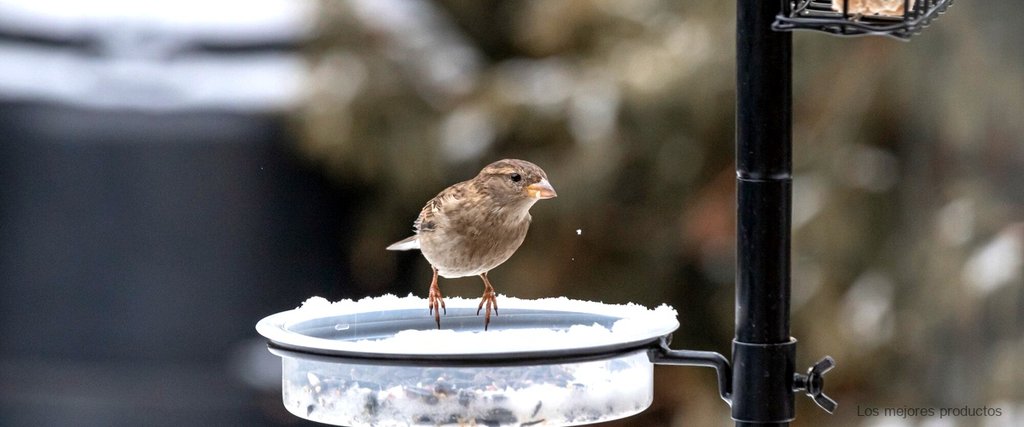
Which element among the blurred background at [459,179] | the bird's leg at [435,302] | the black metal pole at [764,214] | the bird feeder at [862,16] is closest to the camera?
the bird feeder at [862,16]

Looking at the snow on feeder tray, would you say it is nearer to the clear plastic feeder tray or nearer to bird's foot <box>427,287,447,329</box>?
the clear plastic feeder tray

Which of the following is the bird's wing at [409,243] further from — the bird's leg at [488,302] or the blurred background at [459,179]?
the blurred background at [459,179]

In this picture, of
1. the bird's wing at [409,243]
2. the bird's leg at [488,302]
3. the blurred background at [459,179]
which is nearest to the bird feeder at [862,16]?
the bird's leg at [488,302]

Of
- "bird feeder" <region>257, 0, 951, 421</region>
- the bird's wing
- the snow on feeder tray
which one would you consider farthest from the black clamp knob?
the bird's wing

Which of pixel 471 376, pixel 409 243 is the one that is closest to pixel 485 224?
pixel 409 243

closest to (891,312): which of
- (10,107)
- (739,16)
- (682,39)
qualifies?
(682,39)

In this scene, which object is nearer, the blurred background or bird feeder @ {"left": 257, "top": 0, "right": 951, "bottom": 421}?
bird feeder @ {"left": 257, "top": 0, "right": 951, "bottom": 421}

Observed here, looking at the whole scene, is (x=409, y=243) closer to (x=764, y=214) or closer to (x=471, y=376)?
(x=471, y=376)
